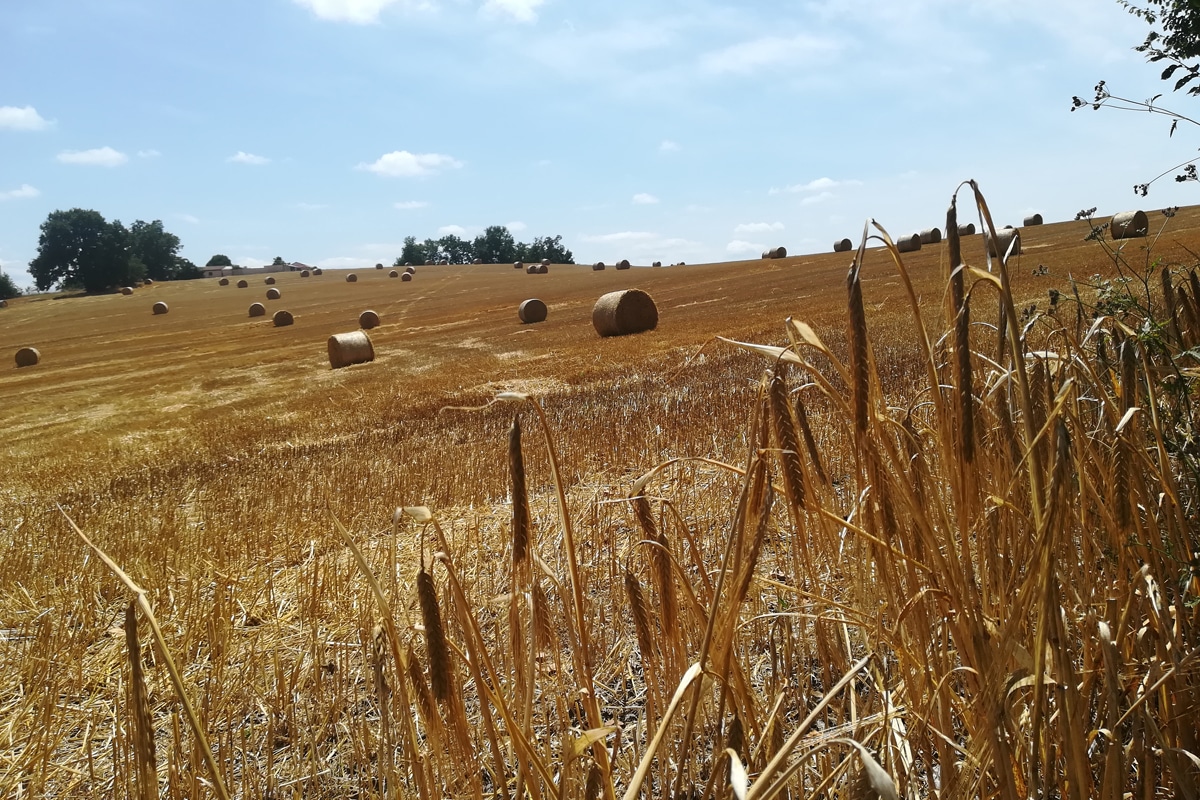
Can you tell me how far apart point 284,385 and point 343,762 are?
18.1 m

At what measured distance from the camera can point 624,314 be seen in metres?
24.1

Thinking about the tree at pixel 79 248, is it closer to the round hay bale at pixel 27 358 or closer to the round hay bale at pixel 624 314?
the round hay bale at pixel 27 358

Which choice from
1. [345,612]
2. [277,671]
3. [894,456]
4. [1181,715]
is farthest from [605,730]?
[345,612]

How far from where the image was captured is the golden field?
1.29m

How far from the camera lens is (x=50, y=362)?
1300 inches

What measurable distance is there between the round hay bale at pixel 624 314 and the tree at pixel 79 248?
82103 millimetres

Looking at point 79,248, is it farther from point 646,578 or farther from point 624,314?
point 646,578

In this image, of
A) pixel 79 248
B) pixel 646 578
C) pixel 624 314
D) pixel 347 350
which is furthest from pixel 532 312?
pixel 79 248

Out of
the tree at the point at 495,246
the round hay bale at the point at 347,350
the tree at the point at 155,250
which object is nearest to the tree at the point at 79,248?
the tree at the point at 155,250

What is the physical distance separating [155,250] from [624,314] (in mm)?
97707

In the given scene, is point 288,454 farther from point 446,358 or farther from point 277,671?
point 446,358

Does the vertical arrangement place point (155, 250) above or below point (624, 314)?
above

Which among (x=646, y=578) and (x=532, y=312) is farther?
(x=532, y=312)

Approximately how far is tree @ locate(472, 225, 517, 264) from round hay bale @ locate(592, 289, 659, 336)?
107152 mm
